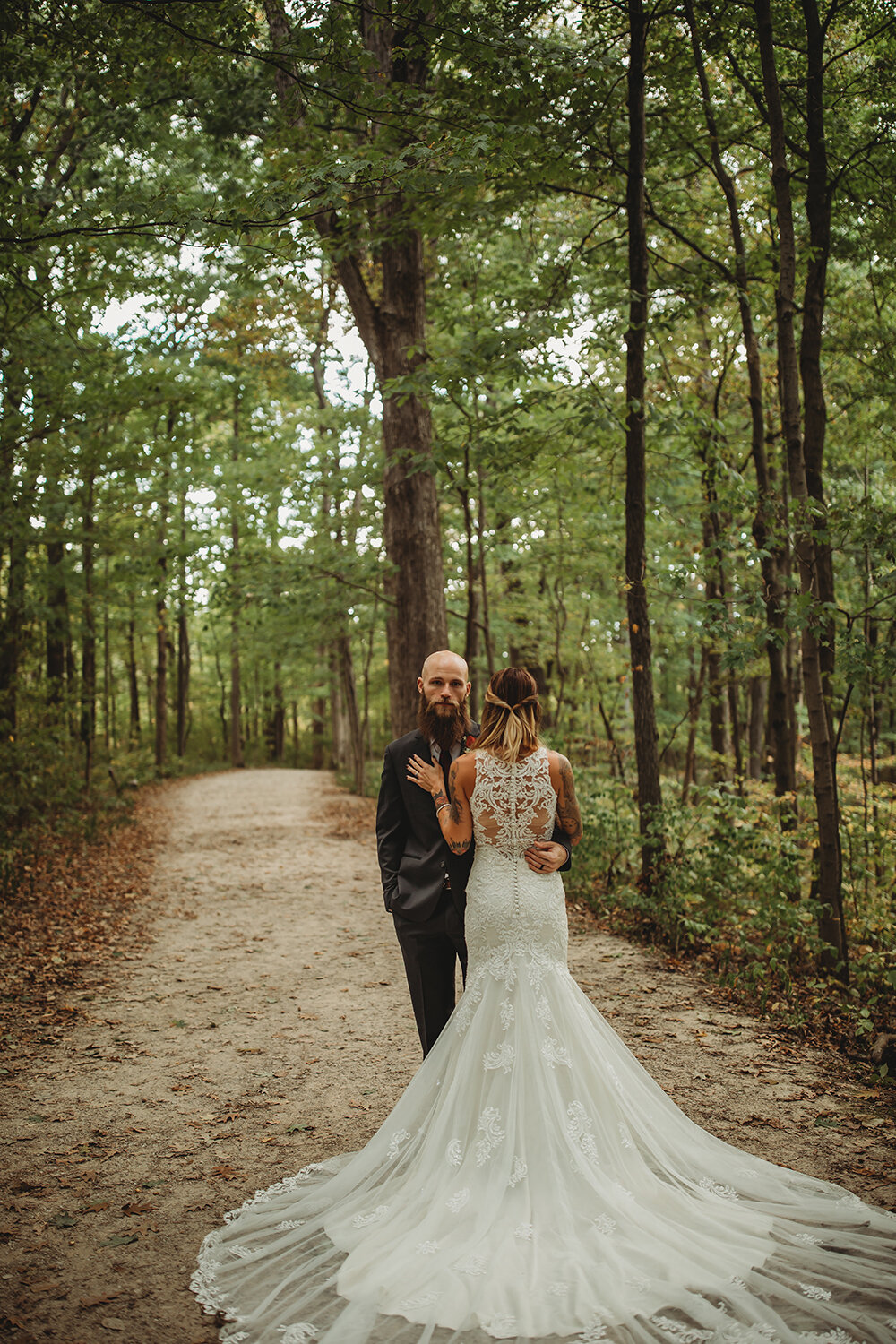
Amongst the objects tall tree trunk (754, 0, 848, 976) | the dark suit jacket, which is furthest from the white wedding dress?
tall tree trunk (754, 0, 848, 976)

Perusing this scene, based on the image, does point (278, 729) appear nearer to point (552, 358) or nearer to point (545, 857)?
point (552, 358)

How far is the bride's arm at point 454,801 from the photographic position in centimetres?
376

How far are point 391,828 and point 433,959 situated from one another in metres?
0.66

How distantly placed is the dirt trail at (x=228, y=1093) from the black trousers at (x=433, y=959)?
816 mm

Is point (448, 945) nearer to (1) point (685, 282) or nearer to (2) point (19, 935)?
(2) point (19, 935)

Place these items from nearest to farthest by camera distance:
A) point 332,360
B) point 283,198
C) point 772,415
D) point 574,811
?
point 574,811
point 283,198
point 772,415
point 332,360

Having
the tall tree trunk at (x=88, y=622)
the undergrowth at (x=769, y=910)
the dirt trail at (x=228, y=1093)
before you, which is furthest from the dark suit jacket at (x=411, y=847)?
the tall tree trunk at (x=88, y=622)

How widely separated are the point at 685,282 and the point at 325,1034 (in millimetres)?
7741

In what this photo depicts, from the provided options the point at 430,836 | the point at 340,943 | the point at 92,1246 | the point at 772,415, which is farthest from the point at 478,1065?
the point at 772,415

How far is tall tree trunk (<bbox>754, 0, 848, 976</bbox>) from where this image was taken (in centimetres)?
604

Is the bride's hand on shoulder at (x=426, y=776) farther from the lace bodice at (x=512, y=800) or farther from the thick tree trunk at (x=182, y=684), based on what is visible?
the thick tree trunk at (x=182, y=684)

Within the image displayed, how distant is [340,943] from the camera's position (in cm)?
844

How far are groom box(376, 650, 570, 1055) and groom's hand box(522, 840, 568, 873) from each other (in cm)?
7

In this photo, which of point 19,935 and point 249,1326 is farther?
point 19,935
